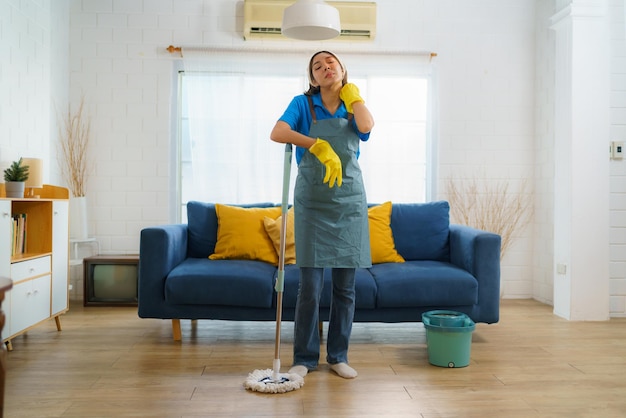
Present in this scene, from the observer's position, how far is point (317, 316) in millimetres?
2768

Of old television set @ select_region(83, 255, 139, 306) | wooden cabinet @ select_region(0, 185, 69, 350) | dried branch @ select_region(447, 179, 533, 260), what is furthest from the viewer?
dried branch @ select_region(447, 179, 533, 260)

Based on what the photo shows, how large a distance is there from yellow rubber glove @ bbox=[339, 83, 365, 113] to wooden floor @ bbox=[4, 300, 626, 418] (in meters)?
1.28

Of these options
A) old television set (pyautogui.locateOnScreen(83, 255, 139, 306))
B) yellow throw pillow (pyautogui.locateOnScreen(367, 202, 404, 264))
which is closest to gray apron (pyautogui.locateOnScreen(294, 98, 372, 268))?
yellow throw pillow (pyautogui.locateOnScreen(367, 202, 404, 264))

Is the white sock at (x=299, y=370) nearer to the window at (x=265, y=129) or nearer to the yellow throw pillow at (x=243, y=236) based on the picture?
the yellow throw pillow at (x=243, y=236)

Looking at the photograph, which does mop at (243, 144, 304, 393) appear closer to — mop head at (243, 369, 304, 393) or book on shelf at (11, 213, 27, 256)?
mop head at (243, 369, 304, 393)

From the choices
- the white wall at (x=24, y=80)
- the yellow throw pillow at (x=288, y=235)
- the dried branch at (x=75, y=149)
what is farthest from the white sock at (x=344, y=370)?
the dried branch at (x=75, y=149)

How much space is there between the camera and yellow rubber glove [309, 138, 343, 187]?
2.63 meters

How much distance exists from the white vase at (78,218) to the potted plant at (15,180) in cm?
110

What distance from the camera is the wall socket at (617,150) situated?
423 cm

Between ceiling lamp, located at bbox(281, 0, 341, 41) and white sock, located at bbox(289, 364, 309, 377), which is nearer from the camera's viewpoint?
white sock, located at bbox(289, 364, 309, 377)

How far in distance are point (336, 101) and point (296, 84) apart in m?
2.17

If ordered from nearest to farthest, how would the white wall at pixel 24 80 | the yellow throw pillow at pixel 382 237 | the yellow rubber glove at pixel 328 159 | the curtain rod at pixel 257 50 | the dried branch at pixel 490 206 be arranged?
the yellow rubber glove at pixel 328 159
the white wall at pixel 24 80
the yellow throw pillow at pixel 382 237
the curtain rod at pixel 257 50
the dried branch at pixel 490 206

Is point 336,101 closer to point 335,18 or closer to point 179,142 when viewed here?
point 335,18

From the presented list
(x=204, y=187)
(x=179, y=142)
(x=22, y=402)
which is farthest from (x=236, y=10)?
(x=22, y=402)
